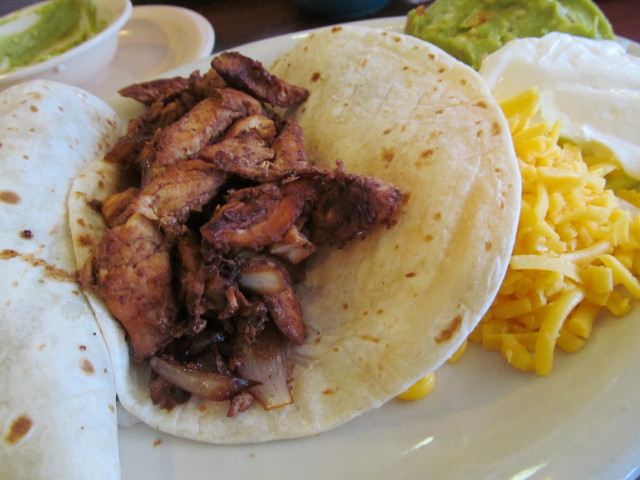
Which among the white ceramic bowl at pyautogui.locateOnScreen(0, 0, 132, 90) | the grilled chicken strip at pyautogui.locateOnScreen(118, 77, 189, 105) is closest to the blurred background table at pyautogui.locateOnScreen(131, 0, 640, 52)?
the white ceramic bowl at pyautogui.locateOnScreen(0, 0, 132, 90)

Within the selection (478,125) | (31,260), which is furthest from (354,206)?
(31,260)

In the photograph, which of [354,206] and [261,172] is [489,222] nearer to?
[354,206]

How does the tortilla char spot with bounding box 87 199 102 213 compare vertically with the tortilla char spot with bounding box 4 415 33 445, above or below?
above

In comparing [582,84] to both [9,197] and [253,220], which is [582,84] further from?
[9,197]

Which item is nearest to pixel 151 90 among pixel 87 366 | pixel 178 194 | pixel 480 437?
pixel 178 194

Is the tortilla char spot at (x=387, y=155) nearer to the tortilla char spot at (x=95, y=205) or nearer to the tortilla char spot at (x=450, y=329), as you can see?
the tortilla char spot at (x=450, y=329)

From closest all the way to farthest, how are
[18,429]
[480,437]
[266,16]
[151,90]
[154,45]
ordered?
[18,429] < [480,437] < [151,90] < [154,45] < [266,16]

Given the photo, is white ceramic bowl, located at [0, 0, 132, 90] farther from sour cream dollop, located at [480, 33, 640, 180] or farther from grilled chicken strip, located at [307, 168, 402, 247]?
sour cream dollop, located at [480, 33, 640, 180]
